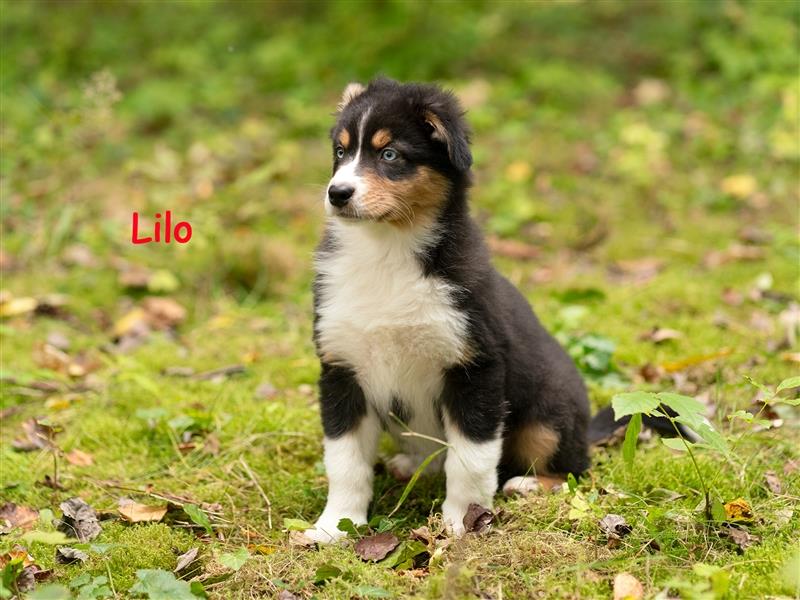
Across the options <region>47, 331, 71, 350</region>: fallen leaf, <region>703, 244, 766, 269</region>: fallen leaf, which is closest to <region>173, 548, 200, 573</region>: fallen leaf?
<region>47, 331, 71, 350</region>: fallen leaf

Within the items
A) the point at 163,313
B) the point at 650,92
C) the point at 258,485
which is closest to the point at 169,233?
the point at 163,313

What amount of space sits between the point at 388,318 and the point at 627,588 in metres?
1.41

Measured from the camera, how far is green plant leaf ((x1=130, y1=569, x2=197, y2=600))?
3279mm

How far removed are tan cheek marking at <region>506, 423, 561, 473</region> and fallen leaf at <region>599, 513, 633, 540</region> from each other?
0.61m

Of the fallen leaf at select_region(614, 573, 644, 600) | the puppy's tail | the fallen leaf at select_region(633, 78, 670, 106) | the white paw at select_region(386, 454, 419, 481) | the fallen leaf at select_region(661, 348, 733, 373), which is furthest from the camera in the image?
the fallen leaf at select_region(633, 78, 670, 106)

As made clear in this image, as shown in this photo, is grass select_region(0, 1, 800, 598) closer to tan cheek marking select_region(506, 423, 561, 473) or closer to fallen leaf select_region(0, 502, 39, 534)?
fallen leaf select_region(0, 502, 39, 534)

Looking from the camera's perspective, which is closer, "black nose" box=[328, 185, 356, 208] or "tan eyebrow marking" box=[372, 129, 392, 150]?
"black nose" box=[328, 185, 356, 208]

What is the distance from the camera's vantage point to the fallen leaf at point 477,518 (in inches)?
153

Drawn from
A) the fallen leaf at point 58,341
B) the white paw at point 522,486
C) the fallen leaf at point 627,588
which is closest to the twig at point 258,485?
the white paw at point 522,486

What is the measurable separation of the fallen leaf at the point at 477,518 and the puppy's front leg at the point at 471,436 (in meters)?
0.02

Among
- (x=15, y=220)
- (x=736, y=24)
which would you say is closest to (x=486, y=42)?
(x=736, y=24)

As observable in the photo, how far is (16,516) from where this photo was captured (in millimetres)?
4113

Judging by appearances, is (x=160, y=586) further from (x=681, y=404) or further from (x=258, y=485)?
(x=681, y=404)

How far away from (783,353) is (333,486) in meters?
3.01
